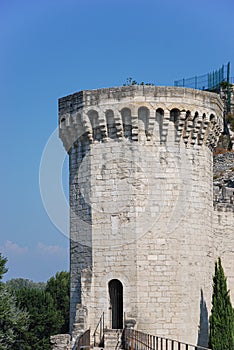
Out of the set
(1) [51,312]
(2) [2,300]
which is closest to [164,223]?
(2) [2,300]

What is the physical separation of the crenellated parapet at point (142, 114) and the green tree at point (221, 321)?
439 cm

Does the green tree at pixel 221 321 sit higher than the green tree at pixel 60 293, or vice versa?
the green tree at pixel 60 293

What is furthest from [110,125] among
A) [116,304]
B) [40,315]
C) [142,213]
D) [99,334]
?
[40,315]

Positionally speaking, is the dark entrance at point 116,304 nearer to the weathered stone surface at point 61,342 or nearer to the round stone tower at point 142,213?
the round stone tower at point 142,213

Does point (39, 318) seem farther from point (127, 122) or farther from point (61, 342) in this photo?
point (127, 122)

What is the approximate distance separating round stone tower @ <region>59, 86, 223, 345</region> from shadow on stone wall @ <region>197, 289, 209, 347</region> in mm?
30

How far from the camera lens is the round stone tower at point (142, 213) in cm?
1878

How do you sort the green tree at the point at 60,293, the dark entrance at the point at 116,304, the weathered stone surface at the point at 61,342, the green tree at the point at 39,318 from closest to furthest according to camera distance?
the weathered stone surface at the point at 61,342 < the dark entrance at the point at 116,304 < the green tree at the point at 39,318 < the green tree at the point at 60,293

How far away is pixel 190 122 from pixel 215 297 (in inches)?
198

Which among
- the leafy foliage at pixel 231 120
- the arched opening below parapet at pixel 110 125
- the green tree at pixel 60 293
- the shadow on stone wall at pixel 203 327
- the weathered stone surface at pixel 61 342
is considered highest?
the leafy foliage at pixel 231 120

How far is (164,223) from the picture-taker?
19.2 m

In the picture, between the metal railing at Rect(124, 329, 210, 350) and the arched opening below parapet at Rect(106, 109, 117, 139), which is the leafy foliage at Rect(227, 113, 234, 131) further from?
the metal railing at Rect(124, 329, 210, 350)

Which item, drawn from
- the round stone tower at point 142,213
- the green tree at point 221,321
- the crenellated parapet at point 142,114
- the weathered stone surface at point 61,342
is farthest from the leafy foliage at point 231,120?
the weathered stone surface at point 61,342

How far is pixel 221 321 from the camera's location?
19203 millimetres
